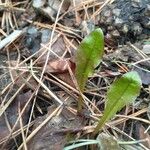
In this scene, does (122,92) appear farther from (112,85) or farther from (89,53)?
(89,53)

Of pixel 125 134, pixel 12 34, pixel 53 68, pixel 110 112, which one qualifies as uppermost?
pixel 12 34

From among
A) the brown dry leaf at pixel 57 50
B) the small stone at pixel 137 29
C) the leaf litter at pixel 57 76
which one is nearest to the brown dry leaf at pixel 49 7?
the leaf litter at pixel 57 76

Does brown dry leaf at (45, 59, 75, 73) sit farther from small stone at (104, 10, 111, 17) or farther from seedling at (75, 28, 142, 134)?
small stone at (104, 10, 111, 17)

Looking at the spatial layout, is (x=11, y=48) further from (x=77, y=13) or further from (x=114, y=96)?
(x=114, y=96)

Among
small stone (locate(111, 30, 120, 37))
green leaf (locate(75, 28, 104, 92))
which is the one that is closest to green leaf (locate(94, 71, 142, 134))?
green leaf (locate(75, 28, 104, 92))

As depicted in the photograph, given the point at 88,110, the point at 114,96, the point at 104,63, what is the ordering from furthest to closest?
the point at 104,63, the point at 88,110, the point at 114,96

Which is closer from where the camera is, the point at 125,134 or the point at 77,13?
the point at 125,134

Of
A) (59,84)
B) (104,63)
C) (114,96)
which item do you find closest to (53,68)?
(59,84)

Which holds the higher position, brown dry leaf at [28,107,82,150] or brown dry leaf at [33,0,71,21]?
brown dry leaf at [33,0,71,21]
